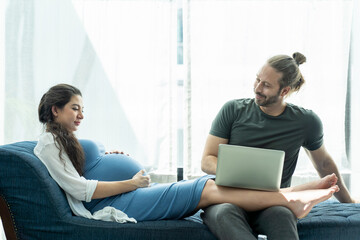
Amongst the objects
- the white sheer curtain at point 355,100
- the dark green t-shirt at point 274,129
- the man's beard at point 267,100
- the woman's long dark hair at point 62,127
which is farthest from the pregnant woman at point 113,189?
the white sheer curtain at point 355,100

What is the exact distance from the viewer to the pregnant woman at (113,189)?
→ 194 centimetres

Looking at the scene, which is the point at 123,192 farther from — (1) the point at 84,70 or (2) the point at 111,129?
(1) the point at 84,70

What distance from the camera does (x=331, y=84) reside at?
10.5 ft

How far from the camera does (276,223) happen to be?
→ 1803 millimetres

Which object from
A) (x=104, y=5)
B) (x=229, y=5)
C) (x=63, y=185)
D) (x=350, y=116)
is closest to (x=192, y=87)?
(x=229, y=5)

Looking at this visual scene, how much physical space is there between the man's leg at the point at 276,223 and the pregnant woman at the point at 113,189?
0.17ft

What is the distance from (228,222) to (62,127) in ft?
2.93

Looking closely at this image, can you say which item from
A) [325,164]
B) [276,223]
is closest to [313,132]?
[325,164]

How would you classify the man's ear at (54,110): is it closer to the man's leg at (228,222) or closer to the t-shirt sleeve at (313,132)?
the man's leg at (228,222)

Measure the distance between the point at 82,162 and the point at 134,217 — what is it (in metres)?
0.36

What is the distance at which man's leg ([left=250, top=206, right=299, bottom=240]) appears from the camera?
174 cm

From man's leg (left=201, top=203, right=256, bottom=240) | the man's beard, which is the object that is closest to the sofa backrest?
man's leg (left=201, top=203, right=256, bottom=240)

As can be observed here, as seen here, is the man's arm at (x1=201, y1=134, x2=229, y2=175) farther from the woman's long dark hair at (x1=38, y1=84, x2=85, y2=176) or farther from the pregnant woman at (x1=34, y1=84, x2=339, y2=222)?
the woman's long dark hair at (x1=38, y1=84, x2=85, y2=176)

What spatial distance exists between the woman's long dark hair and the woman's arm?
0.14 metres
